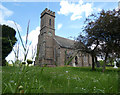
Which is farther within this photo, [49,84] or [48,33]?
[48,33]

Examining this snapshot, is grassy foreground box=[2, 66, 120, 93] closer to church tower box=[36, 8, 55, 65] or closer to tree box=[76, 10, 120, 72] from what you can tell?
tree box=[76, 10, 120, 72]

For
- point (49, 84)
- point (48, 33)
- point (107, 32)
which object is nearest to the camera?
point (49, 84)

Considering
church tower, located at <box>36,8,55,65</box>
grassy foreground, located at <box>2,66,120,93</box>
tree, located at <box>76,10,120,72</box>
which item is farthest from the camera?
church tower, located at <box>36,8,55,65</box>

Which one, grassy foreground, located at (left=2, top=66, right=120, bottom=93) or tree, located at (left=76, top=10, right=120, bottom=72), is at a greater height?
tree, located at (left=76, top=10, right=120, bottom=72)

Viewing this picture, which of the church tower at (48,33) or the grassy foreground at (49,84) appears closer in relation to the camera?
the grassy foreground at (49,84)

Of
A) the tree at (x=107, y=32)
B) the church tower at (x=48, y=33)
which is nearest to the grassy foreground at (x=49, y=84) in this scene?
the tree at (x=107, y=32)

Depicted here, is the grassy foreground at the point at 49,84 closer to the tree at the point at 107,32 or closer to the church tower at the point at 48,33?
the tree at the point at 107,32

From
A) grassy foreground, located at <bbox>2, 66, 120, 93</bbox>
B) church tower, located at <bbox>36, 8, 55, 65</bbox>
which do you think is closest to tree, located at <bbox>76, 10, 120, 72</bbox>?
grassy foreground, located at <bbox>2, 66, 120, 93</bbox>

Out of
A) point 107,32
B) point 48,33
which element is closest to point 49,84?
point 107,32

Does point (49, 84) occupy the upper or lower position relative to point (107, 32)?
lower

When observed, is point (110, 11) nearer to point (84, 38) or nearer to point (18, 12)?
point (84, 38)

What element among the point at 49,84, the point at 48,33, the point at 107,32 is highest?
the point at 48,33

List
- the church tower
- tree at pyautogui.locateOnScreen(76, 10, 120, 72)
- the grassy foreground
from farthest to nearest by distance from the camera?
the church tower, tree at pyautogui.locateOnScreen(76, 10, 120, 72), the grassy foreground

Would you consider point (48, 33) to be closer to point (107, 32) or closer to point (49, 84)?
point (107, 32)
